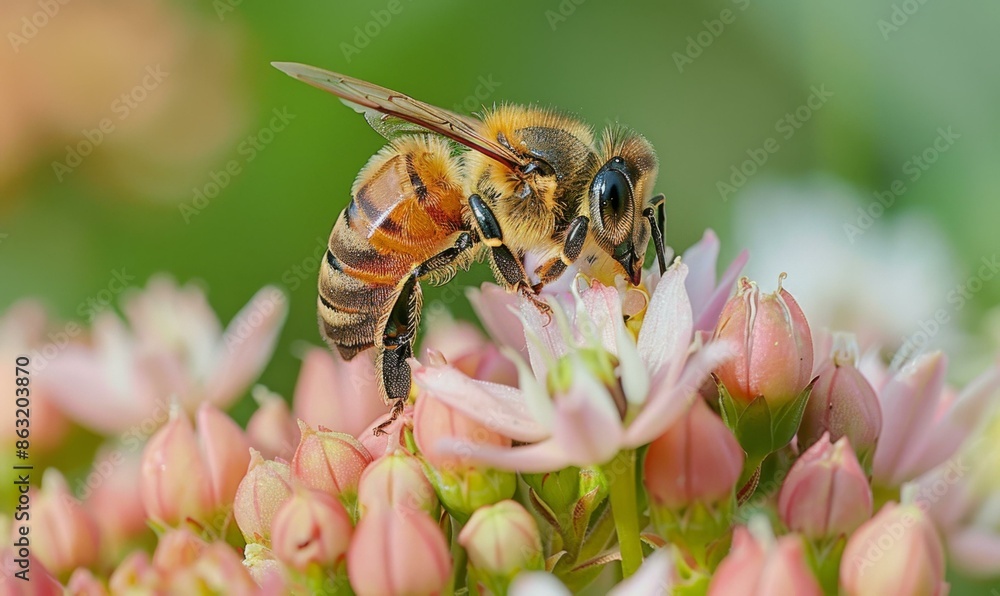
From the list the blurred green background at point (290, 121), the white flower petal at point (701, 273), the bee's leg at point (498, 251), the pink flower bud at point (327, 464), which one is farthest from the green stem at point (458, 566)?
the blurred green background at point (290, 121)

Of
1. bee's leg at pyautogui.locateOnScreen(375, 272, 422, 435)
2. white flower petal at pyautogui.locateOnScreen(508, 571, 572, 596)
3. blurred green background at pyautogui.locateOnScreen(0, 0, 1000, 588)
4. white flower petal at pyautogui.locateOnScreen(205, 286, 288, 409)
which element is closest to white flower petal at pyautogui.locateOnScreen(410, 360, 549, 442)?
white flower petal at pyautogui.locateOnScreen(508, 571, 572, 596)

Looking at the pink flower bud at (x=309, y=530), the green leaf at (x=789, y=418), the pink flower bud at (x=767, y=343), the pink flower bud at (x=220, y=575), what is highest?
the pink flower bud at (x=767, y=343)

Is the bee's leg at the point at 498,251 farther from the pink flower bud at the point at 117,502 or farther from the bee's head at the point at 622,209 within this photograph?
the pink flower bud at the point at 117,502

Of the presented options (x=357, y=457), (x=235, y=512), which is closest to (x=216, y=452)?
(x=235, y=512)

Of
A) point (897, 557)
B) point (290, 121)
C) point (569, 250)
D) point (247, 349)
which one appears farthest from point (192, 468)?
point (290, 121)

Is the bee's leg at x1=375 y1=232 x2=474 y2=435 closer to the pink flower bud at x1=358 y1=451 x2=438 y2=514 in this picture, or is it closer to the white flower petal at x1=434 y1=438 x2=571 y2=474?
the pink flower bud at x1=358 y1=451 x2=438 y2=514
